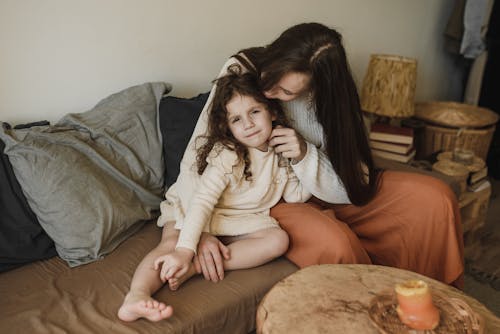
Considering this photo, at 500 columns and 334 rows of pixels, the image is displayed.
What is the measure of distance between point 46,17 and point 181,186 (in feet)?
2.38

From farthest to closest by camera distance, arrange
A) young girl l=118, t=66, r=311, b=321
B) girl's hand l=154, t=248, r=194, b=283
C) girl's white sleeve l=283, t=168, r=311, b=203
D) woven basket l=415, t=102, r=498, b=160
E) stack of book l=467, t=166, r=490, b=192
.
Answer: woven basket l=415, t=102, r=498, b=160 < stack of book l=467, t=166, r=490, b=192 < girl's white sleeve l=283, t=168, r=311, b=203 < young girl l=118, t=66, r=311, b=321 < girl's hand l=154, t=248, r=194, b=283

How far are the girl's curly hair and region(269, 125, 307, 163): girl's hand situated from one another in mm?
80

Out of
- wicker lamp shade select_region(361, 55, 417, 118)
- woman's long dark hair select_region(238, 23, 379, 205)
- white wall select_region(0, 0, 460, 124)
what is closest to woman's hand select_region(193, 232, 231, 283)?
woman's long dark hair select_region(238, 23, 379, 205)

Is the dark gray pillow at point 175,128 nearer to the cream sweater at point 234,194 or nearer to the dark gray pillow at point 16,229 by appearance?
the cream sweater at point 234,194

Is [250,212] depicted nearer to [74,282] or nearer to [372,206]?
[372,206]

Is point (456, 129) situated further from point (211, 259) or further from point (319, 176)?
point (211, 259)

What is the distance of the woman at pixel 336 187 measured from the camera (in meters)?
1.33

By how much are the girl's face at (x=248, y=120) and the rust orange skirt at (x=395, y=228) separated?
0.86 feet

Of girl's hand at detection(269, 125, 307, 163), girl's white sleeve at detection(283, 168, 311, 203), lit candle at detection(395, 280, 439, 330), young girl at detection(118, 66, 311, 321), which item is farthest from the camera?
girl's white sleeve at detection(283, 168, 311, 203)

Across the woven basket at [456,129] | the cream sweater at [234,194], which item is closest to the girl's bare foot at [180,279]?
the cream sweater at [234,194]

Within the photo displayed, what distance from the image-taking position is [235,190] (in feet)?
4.74

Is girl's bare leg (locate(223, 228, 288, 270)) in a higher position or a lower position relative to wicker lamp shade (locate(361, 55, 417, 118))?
lower

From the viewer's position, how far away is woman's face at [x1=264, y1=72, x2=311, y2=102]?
1329mm

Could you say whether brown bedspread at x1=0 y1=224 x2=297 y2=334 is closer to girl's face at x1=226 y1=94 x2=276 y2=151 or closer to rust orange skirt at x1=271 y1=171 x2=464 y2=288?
rust orange skirt at x1=271 y1=171 x2=464 y2=288
